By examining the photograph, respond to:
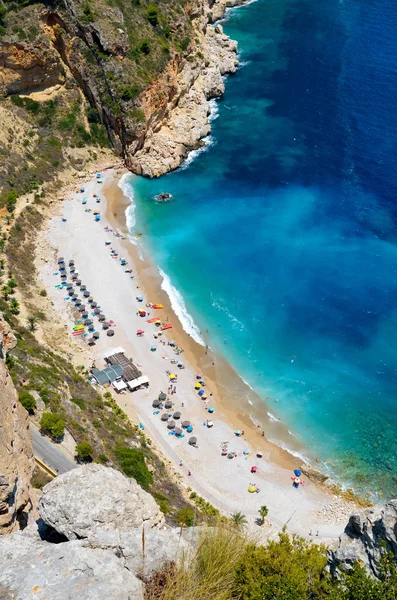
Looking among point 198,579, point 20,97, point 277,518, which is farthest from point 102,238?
point 198,579

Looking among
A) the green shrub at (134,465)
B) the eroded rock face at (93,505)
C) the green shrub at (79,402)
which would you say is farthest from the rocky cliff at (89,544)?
the green shrub at (79,402)

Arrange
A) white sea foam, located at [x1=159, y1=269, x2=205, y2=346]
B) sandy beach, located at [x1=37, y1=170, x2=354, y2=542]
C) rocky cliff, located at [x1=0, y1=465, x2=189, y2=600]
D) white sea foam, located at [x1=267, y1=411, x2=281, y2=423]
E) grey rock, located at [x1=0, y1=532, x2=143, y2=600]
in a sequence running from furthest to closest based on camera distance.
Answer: white sea foam, located at [x1=159, y1=269, x2=205, y2=346]
white sea foam, located at [x1=267, y1=411, x2=281, y2=423]
sandy beach, located at [x1=37, y1=170, x2=354, y2=542]
rocky cliff, located at [x1=0, y1=465, x2=189, y2=600]
grey rock, located at [x1=0, y1=532, x2=143, y2=600]

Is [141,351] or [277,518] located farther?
[141,351]

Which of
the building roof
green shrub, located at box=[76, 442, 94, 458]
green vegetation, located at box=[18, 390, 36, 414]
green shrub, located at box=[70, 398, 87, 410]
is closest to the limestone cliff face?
green shrub, located at box=[76, 442, 94, 458]

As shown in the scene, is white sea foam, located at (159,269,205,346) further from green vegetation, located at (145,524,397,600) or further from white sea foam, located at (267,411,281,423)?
green vegetation, located at (145,524,397,600)

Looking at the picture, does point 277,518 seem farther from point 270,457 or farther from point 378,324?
point 378,324

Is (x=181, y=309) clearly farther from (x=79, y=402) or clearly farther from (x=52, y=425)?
(x=52, y=425)
